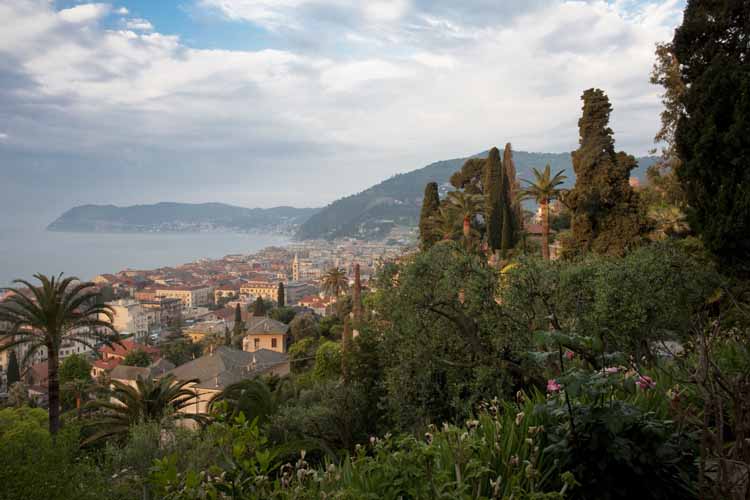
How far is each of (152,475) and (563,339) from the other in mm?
2023

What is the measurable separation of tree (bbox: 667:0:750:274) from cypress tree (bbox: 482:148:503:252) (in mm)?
17303

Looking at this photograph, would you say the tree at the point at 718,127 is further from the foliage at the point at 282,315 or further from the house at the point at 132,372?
the foliage at the point at 282,315

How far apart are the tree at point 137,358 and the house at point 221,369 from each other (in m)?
18.0

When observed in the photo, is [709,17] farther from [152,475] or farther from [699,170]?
[152,475]

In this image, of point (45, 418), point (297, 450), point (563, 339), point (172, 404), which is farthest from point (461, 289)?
point (45, 418)

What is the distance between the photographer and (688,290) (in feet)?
30.4

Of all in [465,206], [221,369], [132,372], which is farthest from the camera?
[132,372]

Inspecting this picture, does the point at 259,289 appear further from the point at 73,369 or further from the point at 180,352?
the point at 73,369

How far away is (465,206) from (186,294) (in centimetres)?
10305

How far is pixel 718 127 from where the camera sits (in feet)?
30.8

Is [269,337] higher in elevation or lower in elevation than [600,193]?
lower

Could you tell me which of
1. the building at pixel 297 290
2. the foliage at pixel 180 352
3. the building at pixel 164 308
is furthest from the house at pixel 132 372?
the building at pixel 297 290

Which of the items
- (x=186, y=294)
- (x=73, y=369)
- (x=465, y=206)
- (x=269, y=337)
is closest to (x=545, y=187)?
(x=465, y=206)

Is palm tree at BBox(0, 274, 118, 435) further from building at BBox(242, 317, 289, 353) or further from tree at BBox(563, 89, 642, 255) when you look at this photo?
building at BBox(242, 317, 289, 353)
